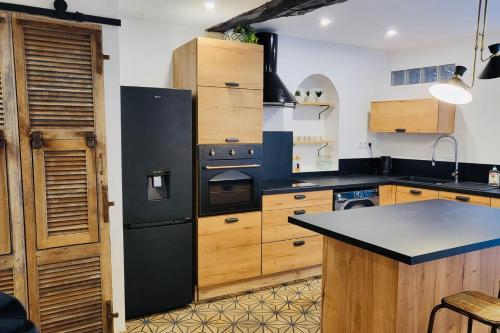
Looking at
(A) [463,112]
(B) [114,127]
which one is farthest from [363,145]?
(B) [114,127]

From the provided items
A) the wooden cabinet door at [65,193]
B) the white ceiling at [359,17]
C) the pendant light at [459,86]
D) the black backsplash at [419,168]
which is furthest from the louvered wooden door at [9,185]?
the black backsplash at [419,168]

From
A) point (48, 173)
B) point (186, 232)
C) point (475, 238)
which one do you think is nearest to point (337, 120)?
point (186, 232)

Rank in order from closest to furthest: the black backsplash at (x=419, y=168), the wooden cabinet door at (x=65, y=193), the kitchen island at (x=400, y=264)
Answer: the kitchen island at (x=400, y=264)
the wooden cabinet door at (x=65, y=193)
the black backsplash at (x=419, y=168)

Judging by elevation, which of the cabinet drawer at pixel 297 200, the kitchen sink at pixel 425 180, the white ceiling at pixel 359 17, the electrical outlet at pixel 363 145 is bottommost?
the cabinet drawer at pixel 297 200

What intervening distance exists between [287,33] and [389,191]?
2181 mm

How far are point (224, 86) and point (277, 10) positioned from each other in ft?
2.64

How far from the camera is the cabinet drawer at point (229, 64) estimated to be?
11.2ft

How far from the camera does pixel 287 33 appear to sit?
433cm

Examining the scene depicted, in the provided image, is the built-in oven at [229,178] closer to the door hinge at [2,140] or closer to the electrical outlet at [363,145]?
the door hinge at [2,140]

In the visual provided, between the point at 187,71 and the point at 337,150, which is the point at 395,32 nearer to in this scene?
the point at 337,150

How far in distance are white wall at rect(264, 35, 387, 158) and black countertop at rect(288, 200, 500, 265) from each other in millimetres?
2131

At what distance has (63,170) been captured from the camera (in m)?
2.45

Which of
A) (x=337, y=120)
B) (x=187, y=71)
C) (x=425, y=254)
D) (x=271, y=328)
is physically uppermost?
(x=187, y=71)

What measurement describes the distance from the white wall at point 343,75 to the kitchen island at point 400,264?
2.27 metres
